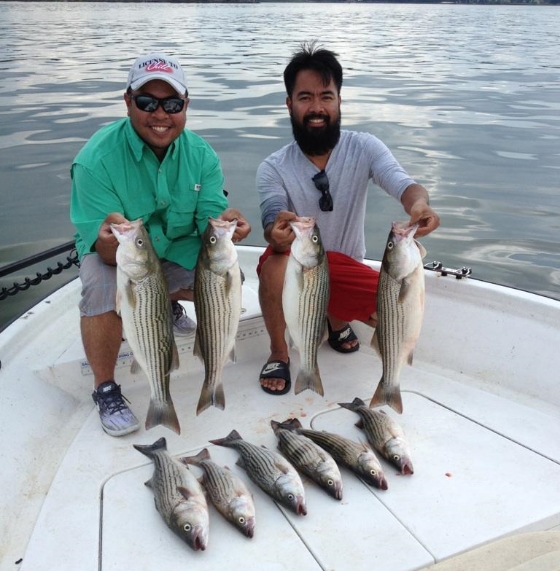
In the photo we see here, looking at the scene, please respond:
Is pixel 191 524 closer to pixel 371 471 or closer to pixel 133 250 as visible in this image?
pixel 371 471

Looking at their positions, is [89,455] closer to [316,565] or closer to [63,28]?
[316,565]

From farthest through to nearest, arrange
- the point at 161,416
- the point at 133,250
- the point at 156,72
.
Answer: the point at 156,72 → the point at 161,416 → the point at 133,250

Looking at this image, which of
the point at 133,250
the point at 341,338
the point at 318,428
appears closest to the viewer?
the point at 133,250

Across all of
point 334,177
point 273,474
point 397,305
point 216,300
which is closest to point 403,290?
point 397,305

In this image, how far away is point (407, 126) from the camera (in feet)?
46.2

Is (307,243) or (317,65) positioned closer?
(307,243)

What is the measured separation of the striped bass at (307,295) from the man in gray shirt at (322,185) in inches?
21.1

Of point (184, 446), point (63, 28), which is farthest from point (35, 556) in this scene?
point (63, 28)

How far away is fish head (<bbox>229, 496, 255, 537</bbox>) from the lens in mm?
2707

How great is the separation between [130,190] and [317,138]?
51.3 inches

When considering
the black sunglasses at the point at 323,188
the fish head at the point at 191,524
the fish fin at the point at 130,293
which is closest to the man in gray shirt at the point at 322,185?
the black sunglasses at the point at 323,188

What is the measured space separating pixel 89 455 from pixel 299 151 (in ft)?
7.83

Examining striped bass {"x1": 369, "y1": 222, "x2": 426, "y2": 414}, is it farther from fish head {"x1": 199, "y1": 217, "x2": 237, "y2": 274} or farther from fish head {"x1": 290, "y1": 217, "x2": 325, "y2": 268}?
fish head {"x1": 199, "y1": 217, "x2": 237, "y2": 274}

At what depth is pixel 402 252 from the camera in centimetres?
302
